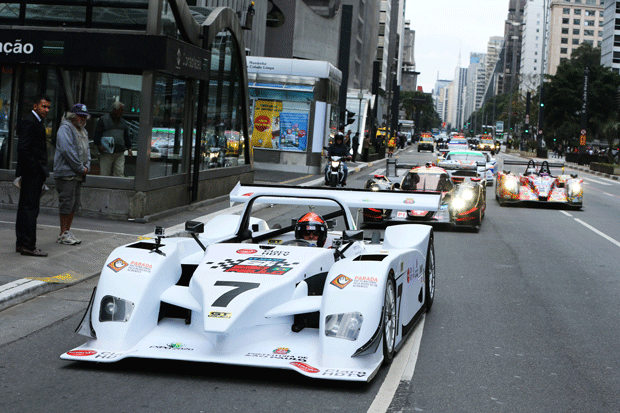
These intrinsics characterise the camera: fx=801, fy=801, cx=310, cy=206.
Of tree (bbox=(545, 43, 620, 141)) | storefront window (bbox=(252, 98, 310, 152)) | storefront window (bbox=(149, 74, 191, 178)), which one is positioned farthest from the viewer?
tree (bbox=(545, 43, 620, 141))

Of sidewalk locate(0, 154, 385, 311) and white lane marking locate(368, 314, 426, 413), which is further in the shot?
sidewalk locate(0, 154, 385, 311)

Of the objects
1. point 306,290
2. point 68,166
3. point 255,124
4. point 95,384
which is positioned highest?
point 255,124

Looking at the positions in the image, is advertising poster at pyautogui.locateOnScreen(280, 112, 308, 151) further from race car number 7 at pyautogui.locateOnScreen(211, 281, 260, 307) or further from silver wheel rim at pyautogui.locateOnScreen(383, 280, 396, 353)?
race car number 7 at pyautogui.locateOnScreen(211, 281, 260, 307)

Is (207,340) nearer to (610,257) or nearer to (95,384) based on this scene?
(95,384)

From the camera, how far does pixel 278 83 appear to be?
98.3ft

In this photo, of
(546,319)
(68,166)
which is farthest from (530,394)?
(68,166)

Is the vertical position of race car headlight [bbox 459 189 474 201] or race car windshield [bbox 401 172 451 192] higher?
race car windshield [bbox 401 172 451 192]

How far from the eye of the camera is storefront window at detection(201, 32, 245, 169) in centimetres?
1698

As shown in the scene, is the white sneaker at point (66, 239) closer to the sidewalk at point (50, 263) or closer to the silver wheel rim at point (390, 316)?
the sidewalk at point (50, 263)

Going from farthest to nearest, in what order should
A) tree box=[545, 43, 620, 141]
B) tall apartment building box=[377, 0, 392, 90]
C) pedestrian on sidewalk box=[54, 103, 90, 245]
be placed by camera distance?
tall apartment building box=[377, 0, 392, 90] < tree box=[545, 43, 620, 141] < pedestrian on sidewalk box=[54, 103, 90, 245]

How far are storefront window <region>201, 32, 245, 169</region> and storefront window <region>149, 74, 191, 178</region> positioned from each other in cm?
129

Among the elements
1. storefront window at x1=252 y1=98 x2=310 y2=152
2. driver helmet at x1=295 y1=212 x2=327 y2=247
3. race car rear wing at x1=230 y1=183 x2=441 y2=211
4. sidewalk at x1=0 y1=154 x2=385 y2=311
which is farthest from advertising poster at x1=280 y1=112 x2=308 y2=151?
driver helmet at x1=295 y1=212 x2=327 y2=247

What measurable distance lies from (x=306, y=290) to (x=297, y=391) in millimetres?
955

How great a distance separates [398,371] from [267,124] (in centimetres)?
2564
